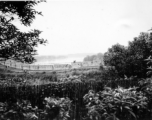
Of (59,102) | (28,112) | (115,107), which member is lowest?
(28,112)

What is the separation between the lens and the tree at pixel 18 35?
8375 mm

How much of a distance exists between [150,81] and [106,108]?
2150mm

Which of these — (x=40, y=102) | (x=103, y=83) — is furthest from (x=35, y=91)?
(x=103, y=83)

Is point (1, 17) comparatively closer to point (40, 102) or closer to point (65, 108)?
point (40, 102)

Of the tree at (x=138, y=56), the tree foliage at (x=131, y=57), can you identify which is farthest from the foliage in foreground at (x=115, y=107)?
the tree at (x=138, y=56)

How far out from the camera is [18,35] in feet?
28.7

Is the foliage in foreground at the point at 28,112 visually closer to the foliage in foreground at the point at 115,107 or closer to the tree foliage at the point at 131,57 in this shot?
the foliage in foreground at the point at 115,107

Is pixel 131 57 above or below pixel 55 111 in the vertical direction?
above

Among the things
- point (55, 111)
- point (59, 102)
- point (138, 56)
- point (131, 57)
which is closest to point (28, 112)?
point (55, 111)

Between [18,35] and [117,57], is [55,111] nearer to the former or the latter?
[18,35]

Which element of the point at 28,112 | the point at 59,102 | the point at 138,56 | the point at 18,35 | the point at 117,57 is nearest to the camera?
the point at 28,112

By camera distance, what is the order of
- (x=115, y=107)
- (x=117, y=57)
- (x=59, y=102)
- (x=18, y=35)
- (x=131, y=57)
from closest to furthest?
(x=115, y=107)
(x=59, y=102)
(x=18, y=35)
(x=131, y=57)
(x=117, y=57)

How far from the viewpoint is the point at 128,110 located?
5516mm

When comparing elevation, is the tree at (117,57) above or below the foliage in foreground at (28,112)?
above
